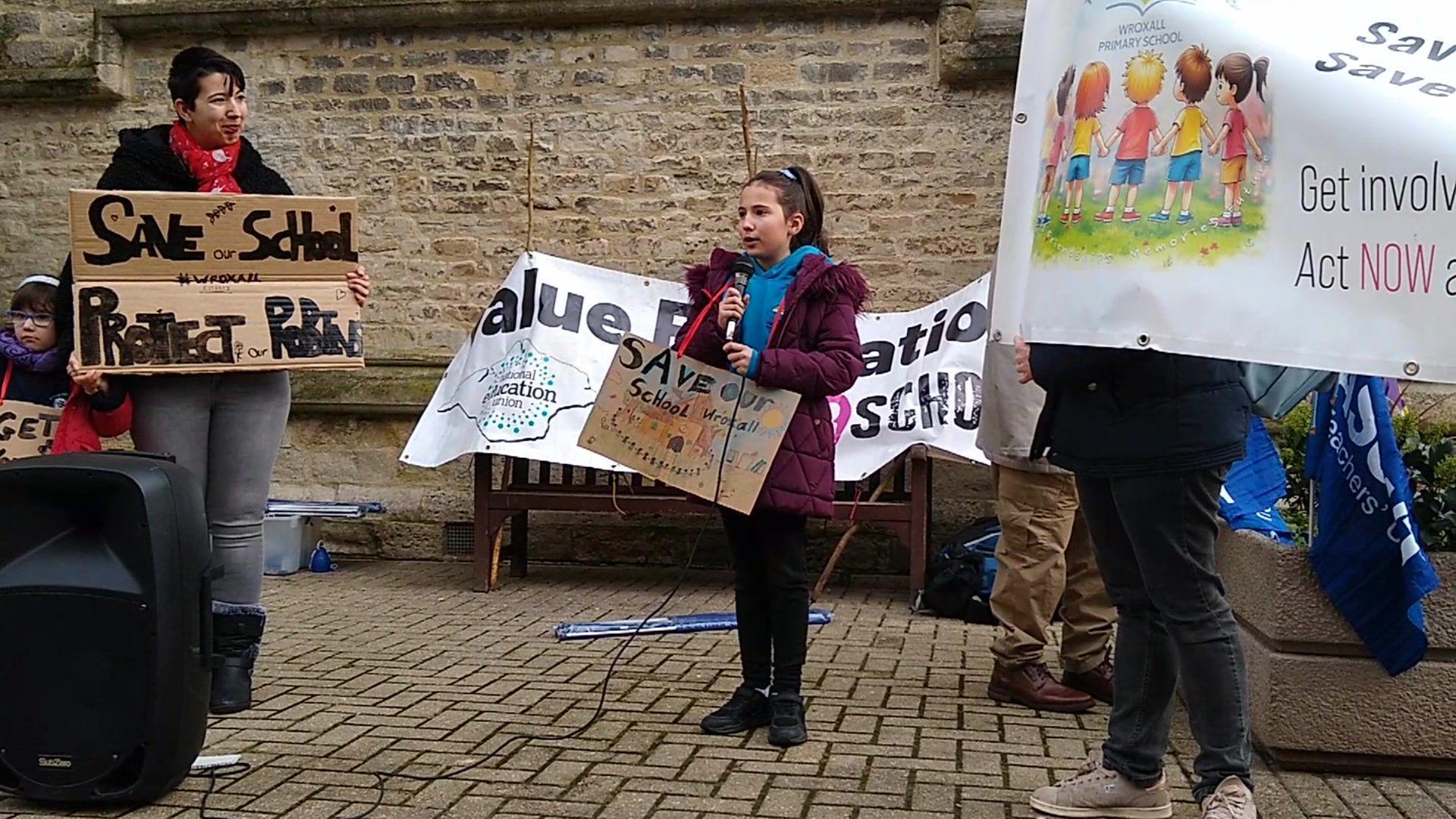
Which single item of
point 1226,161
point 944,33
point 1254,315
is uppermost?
point 944,33

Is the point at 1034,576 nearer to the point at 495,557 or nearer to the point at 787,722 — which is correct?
the point at 787,722

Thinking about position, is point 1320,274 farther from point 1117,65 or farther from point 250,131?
point 250,131

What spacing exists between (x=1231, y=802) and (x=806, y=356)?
1694 mm

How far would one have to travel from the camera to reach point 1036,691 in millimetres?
4633

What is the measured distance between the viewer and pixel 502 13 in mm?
8992

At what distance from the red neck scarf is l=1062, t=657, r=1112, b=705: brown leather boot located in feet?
11.0

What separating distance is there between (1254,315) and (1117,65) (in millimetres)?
620

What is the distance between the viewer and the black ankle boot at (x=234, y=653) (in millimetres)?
3846

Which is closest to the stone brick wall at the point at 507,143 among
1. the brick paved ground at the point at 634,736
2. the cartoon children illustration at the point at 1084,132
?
the brick paved ground at the point at 634,736

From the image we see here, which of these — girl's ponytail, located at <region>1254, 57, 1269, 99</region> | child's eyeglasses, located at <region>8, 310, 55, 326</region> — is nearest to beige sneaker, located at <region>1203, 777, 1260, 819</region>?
girl's ponytail, located at <region>1254, 57, 1269, 99</region>

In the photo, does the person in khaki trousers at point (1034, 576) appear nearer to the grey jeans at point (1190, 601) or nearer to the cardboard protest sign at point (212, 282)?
the grey jeans at point (1190, 601)

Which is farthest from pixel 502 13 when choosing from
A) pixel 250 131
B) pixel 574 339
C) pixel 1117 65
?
pixel 1117 65

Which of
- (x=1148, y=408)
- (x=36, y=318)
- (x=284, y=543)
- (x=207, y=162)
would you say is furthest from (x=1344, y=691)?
(x=284, y=543)

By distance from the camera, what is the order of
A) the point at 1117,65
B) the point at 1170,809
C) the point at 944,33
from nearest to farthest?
the point at 1117,65
the point at 1170,809
the point at 944,33
